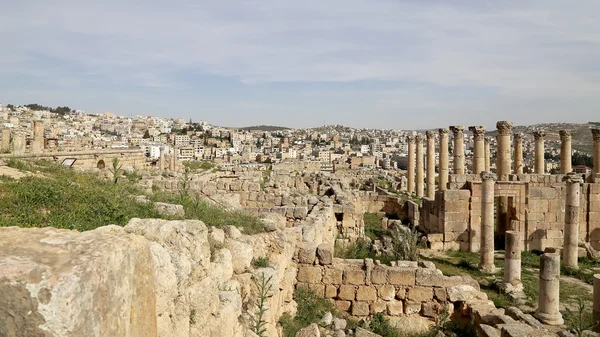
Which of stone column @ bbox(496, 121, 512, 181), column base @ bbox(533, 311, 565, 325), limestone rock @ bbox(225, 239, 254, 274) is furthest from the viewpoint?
stone column @ bbox(496, 121, 512, 181)

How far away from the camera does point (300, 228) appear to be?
1088 cm

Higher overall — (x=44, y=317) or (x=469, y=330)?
(x=44, y=317)

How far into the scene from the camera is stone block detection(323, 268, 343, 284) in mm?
9477

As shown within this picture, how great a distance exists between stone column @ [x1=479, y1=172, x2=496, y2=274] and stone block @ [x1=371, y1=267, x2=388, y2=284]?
753 cm

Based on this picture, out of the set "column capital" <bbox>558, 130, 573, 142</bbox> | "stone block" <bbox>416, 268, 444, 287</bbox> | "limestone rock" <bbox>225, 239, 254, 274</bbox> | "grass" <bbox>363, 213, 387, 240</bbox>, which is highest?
"column capital" <bbox>558, 130, 573, 142</bbox>

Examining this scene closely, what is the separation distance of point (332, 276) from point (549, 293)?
5.50m

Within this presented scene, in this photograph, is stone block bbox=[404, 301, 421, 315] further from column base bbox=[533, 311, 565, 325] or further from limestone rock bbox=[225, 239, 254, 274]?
limestone rock bbox=[225, 239, 254, 274]

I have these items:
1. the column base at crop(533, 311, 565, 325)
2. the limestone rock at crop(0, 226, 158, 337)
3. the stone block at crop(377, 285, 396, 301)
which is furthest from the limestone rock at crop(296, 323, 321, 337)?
the column base at crop(533, 311, 565, 325)

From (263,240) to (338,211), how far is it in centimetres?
1056

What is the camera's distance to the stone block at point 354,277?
949cm

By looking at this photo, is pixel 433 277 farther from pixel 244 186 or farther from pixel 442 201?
pixel 244 186

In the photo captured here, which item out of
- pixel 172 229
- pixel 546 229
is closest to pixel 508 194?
pixel 546 229

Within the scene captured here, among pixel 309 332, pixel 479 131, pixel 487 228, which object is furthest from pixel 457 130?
pixel 309 332

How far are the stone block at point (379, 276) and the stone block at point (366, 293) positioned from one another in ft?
0.56
